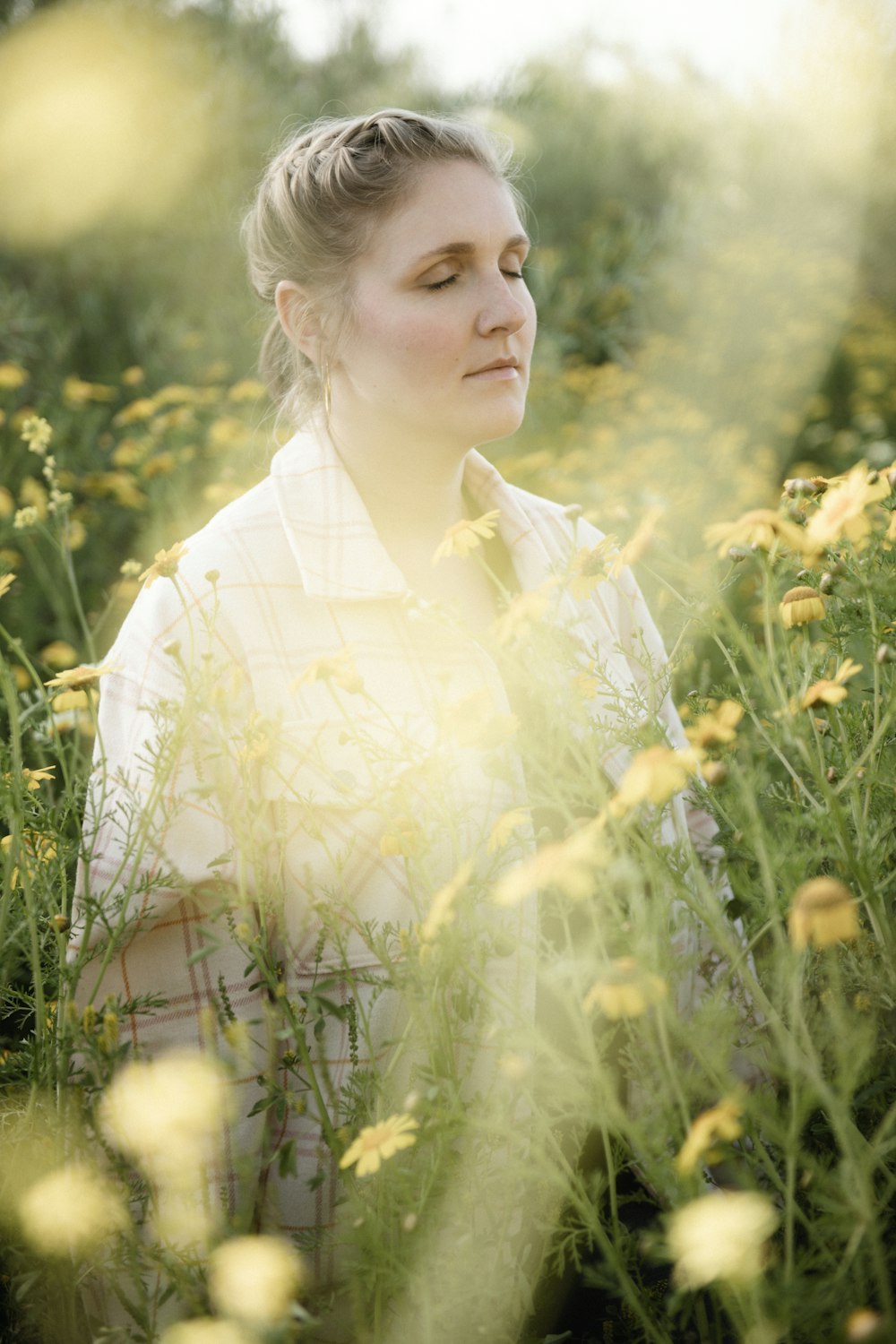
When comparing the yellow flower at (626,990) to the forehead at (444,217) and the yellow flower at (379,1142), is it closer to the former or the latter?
the yellow flower at (379,1142)

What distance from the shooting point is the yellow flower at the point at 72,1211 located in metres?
1.03

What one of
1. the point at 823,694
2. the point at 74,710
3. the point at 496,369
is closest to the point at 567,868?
the point at 823,694

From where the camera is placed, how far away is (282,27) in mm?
5477

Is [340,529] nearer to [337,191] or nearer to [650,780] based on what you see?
[337,191]

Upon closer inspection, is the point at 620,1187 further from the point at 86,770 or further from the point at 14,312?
the point at 14,312

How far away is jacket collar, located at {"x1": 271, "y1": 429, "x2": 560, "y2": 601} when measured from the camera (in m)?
1.73

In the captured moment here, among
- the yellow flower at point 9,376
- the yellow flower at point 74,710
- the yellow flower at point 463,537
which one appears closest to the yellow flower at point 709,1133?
the yellow flower at point 463,537

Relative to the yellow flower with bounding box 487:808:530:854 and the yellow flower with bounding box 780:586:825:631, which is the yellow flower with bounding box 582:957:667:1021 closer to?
the yellow flower with bounding box 487:808:530:854

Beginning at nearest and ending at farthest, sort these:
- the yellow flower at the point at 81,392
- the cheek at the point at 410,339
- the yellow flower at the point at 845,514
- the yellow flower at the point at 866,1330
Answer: the yellow flower at the point at 866,1330 < the yellow flower at the point at 845,514 < the cheek at the point at 410,339 < the yellow flower at the point at 81,392

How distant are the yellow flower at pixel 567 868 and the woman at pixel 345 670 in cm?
25

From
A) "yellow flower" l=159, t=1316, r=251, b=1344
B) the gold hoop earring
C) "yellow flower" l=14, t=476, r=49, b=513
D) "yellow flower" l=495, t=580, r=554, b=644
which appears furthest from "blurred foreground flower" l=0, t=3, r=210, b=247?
"yellow flower" l=159, t=1316, r=251, b=1344

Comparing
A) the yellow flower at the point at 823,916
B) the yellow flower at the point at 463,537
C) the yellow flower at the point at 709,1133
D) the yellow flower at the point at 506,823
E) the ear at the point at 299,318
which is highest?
the ear at the point at 299,318

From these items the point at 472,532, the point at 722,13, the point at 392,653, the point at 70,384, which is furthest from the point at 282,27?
the point at 472,532

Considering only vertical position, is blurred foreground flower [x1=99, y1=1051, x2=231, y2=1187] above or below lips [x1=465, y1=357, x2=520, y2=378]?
below
